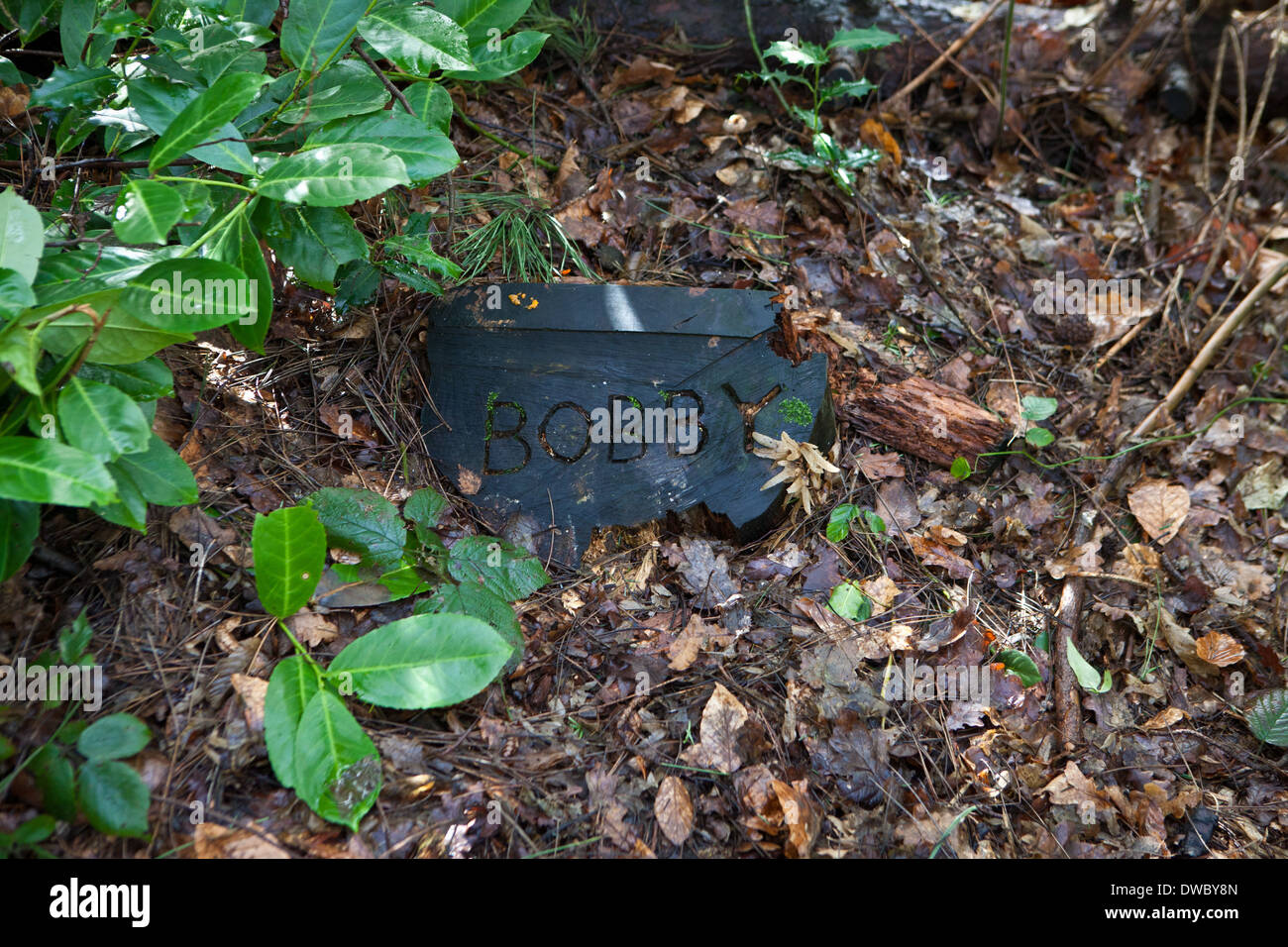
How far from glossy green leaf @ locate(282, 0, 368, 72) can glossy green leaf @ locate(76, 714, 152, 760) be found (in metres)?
1.59

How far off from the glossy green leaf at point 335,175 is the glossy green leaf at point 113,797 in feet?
4.19

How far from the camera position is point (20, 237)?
1.61m

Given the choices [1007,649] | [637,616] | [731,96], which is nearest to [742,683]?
[637,616]

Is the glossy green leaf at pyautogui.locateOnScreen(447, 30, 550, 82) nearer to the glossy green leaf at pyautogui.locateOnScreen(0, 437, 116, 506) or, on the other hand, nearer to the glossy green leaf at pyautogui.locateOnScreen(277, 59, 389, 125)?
the glossy green leaf at pyautogui.locateOnScreen(277, 59, 389, 125)

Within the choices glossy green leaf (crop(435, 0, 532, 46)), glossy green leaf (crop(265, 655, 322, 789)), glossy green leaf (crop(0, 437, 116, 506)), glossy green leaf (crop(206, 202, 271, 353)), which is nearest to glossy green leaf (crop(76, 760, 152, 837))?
glossy green leaf (crop(265, 655, 322, 789))

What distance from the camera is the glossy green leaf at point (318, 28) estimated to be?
1884 millimetres

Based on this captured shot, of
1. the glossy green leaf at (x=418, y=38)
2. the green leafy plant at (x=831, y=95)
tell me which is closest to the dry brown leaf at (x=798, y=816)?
the glossy green leaf at (x=418, y=38)

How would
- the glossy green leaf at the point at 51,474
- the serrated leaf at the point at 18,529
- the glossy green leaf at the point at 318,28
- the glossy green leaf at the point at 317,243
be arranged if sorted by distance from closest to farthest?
the glossy green leaf at the point at 51,474
the serrated leaf at the point at 18,529
the glossy green leaf at the point at 318,28
the glossy green leaf at the point at 317,243

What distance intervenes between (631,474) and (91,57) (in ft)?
6.19

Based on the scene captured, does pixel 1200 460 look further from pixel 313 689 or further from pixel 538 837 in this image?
pixel 313 689

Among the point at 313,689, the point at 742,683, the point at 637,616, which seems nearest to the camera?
the point at 313,689

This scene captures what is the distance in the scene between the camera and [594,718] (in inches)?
82.7

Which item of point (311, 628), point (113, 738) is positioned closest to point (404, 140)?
point (311, 628)

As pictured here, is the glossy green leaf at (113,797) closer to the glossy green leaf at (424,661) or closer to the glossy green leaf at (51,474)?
the glossy green leaf at (424,661)
